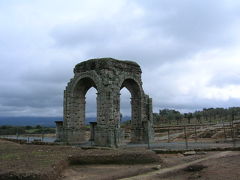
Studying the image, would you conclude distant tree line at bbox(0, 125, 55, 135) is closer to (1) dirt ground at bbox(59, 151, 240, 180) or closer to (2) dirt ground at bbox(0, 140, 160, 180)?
(2) dirt ground at bbox(0, 140, 160, 180)

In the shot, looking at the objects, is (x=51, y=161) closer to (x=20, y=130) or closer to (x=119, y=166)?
(x=119, y=166)

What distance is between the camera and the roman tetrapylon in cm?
1880

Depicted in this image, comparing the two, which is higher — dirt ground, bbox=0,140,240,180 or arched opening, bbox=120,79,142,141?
arched opening, bbox=120,79,142,141

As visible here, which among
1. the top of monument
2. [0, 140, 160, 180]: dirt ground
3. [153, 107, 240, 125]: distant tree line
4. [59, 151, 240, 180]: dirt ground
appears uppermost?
the top of monument

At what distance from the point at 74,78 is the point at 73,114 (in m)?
2.90

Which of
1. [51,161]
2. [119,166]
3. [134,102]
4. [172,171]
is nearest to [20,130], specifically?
[134,102]

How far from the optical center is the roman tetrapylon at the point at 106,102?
18.8 m

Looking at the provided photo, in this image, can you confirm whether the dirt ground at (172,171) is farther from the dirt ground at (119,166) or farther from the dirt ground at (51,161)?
the dirt ground at (51,161)

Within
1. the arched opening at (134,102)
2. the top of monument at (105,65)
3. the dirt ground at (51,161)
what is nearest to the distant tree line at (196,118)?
the arched opening at (134,102)

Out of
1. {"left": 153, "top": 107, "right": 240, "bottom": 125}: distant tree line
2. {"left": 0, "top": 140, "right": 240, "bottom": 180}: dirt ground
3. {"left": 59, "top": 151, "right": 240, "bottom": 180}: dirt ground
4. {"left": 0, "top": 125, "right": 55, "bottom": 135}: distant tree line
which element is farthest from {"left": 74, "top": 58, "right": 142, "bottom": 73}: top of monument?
{"left": 153, "top": 107, "right": 240, "bottom": 125}: distant tree line

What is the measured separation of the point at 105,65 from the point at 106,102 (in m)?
2.80

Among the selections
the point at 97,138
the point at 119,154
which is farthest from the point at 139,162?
the point at 97,138

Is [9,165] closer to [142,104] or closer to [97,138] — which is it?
[97,138]

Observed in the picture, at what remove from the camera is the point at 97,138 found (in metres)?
18.9
